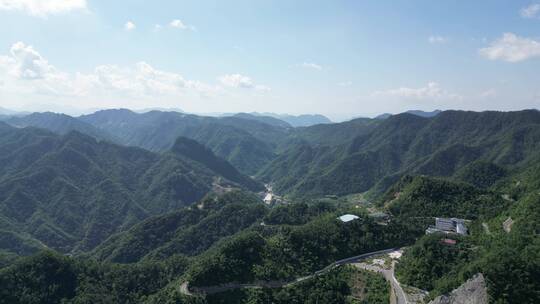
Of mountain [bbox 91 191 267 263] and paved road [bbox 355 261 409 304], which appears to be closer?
paved road [bbox 355 261 409 304]

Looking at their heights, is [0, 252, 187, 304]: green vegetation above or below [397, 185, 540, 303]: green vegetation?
below

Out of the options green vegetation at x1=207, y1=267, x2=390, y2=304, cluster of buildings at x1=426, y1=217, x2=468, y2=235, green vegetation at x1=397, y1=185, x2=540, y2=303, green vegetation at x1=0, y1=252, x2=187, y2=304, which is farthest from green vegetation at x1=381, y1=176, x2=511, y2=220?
green vegetation at x1=0, y1=252, x2=187, y2=304

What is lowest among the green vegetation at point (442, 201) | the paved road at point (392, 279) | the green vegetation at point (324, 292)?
the green vegetation at point (324, 292)

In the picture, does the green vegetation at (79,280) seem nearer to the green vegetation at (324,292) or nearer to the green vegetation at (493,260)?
the green vegetation at (324,292)

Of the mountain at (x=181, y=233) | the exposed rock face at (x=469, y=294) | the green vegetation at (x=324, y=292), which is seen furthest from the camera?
the mountain at (x=181, y=233)

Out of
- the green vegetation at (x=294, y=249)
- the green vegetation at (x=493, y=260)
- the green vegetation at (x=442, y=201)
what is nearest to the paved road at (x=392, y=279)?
the green vegetation at (x=493, y=260)

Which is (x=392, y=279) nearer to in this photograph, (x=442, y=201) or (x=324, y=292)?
(x=324, y=292)

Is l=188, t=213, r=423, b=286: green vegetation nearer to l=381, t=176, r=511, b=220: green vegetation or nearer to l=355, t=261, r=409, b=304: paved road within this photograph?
l=355, t=261, r=409, b=304: paved road

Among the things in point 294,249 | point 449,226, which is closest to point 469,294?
point 294,249
